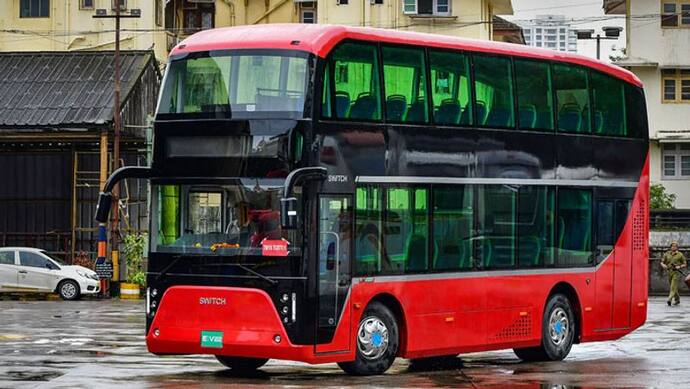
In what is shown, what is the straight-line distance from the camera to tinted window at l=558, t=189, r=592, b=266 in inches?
938

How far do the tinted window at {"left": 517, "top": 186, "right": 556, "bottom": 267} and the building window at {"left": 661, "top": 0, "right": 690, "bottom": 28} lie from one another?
43625 mm

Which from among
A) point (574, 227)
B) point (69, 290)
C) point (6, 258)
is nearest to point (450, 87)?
point (574, 227)

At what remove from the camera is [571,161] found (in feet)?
78.4

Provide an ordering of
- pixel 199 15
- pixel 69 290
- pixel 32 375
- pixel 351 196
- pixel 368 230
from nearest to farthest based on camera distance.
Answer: pixel 351 196
pixel 32 375
pixel 368 230
pixel 69 290
pixel 199 15

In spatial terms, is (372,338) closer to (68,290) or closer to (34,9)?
(68,290)

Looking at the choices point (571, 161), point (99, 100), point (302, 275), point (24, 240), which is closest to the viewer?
point (302, 275)

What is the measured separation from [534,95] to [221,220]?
5.76 m

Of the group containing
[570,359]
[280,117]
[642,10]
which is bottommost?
[570,359]

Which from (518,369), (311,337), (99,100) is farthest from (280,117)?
(99,100)

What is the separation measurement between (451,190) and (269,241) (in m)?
3.28

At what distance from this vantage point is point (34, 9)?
209 ft

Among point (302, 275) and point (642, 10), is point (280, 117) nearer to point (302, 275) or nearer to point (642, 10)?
point (302, 275)

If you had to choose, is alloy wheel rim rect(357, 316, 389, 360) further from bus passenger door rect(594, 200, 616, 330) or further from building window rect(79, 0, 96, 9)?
building window rect(79, 0, 96, 9)

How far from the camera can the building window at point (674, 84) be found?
65.4m
